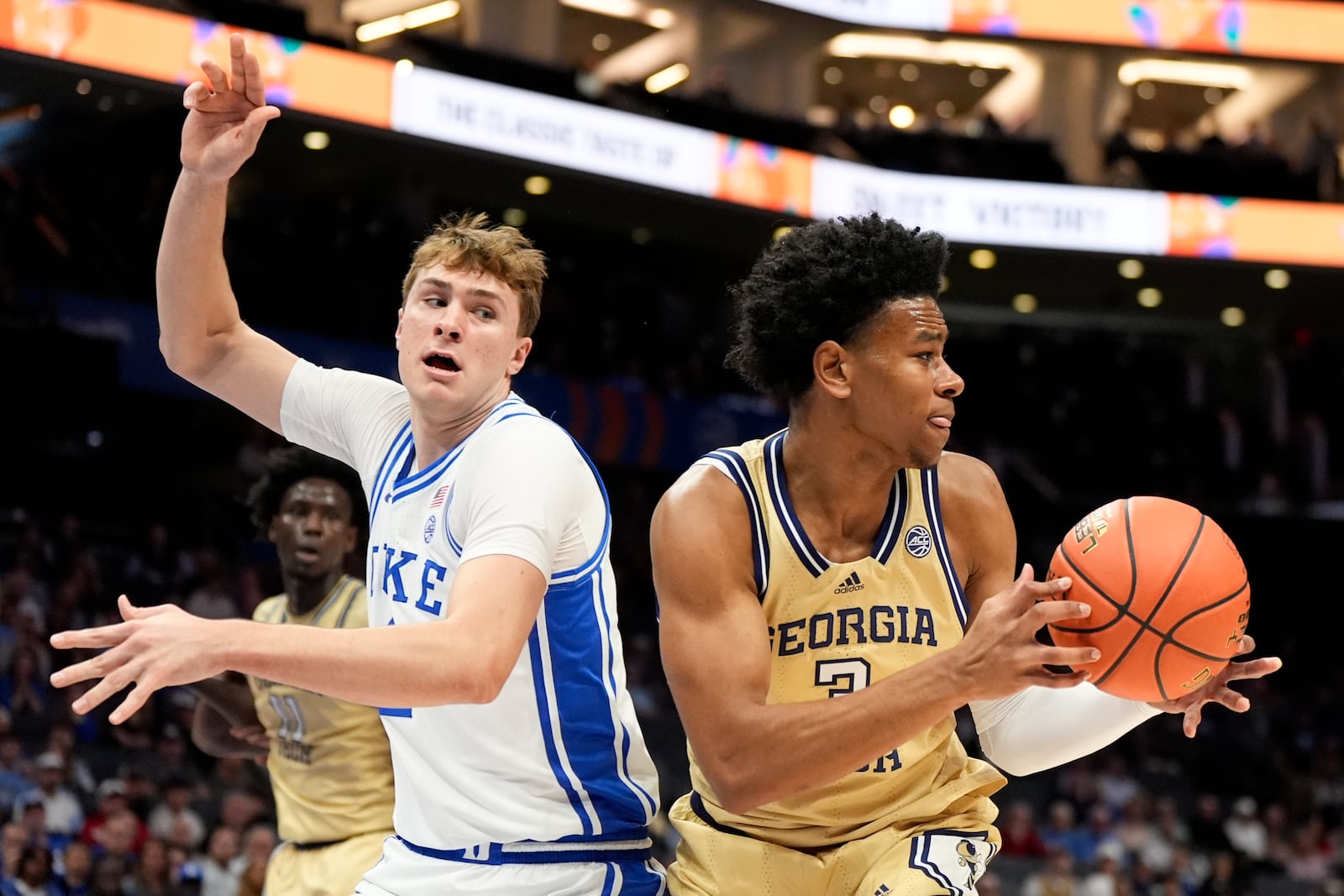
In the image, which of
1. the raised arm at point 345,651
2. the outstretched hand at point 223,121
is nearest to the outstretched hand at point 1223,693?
the raised arm at point 345,651

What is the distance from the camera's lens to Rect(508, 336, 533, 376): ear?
3.61 meters

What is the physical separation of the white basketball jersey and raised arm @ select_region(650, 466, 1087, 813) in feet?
0.54

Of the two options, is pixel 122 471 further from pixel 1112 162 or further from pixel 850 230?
pixel 1112 162

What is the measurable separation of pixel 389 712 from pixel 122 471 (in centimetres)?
1096

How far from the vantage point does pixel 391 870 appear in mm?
3471

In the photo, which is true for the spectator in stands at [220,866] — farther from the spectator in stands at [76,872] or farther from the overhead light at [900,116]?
the overhead light at [900,116]

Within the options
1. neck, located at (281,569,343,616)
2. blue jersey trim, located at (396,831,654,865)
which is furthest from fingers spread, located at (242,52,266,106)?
neck, located at (281,569,343,616)

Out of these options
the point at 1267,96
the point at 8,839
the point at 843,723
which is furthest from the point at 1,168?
the point at 1267,96

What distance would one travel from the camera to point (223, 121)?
3656mm

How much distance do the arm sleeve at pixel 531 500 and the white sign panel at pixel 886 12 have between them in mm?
16951

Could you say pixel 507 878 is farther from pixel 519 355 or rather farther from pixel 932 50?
pixel 932 50

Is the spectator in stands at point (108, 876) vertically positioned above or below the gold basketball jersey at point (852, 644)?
below

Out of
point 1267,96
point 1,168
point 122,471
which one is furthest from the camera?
point 1267,96

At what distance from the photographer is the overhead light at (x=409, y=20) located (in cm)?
1934
